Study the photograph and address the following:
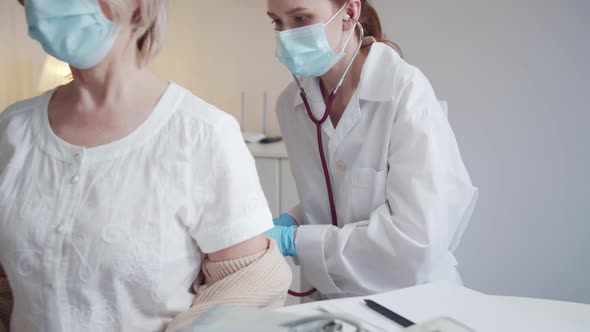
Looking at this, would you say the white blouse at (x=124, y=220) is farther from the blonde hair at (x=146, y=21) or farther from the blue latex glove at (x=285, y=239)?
the blue latex glove at (x=285, y=239)

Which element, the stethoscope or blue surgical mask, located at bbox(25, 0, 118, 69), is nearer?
blue surgical mask, located at bbox(25, 0, 118, 69)

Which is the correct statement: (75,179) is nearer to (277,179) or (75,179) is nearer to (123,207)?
(123,207)

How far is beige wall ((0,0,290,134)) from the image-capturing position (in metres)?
2.84

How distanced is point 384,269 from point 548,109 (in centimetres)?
146

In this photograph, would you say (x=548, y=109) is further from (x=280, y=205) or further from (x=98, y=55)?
(x=98, y=55)

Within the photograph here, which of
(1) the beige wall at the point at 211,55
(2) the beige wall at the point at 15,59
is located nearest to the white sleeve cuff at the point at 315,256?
(1) the beige wall at the point at 211,55

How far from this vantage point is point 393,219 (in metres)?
1.27

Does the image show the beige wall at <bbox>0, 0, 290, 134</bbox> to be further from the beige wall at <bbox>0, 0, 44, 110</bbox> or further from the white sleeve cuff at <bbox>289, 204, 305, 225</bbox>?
the white sleeve cuff at <bbox>289, 204, 305, 225</bbox>

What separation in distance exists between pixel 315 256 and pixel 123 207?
60cm

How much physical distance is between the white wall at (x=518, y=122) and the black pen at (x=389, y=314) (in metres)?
1.78

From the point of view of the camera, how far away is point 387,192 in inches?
52.0

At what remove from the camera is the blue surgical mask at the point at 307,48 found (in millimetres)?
1414

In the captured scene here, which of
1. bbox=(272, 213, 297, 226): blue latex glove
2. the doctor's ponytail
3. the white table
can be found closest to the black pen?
the white table

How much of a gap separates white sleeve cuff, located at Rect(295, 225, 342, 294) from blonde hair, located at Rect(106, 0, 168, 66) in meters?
0.61
